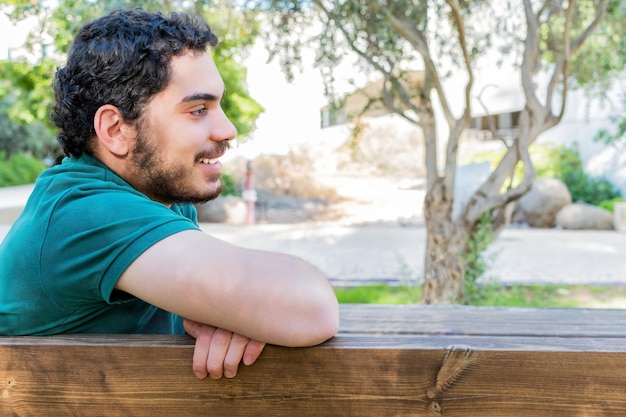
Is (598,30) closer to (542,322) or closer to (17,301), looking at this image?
(542,322)

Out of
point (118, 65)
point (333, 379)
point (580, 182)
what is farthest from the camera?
point (580, 182)

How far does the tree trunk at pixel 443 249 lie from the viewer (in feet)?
17.9

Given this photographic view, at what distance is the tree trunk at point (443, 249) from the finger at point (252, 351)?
452 cm

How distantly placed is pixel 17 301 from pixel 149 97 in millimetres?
468

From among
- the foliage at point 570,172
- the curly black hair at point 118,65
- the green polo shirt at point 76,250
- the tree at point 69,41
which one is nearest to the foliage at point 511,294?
the tree at point 69,41

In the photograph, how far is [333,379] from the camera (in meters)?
1.04

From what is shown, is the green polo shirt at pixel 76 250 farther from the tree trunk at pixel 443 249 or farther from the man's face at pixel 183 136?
the tree trunk at pixel 443 249

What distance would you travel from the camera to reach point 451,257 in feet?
17.9

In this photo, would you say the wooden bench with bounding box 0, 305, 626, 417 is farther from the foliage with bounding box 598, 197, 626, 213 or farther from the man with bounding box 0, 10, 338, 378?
the foliage with bounding box 598, 197, 626, 213

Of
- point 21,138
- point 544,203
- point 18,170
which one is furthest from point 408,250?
point 21,138

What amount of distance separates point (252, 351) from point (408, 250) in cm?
886

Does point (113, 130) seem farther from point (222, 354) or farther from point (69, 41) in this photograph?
point (69, 41)

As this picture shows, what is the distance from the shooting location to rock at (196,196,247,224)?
43.3 feet

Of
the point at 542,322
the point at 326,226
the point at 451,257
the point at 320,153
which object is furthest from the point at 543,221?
the point at 542,322
